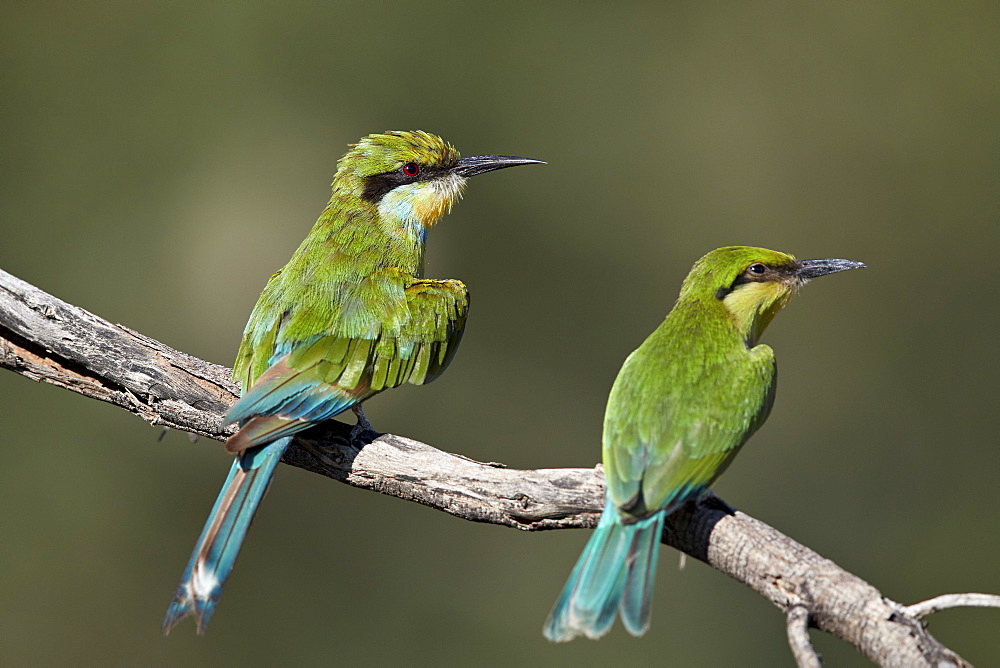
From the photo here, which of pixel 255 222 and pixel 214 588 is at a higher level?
pixel 255 222

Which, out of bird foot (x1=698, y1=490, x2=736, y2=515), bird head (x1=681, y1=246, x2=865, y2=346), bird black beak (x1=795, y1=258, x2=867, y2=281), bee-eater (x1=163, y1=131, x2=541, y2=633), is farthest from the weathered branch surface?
bird black beak (x1=795, y1=258, x2=867, y2=281)

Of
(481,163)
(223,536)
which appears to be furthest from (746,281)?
Result: (223,536)

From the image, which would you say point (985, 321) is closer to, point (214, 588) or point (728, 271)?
point (728, 271)

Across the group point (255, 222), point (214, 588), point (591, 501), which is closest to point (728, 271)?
point (591, 501)

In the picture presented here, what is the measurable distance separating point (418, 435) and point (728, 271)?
324 centimetres

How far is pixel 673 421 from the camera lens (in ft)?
5.88

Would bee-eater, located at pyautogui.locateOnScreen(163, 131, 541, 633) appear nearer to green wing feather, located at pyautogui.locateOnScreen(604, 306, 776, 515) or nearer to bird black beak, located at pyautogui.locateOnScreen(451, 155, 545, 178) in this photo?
bird black beak, located at pyautogui.locateOnScreen(451, 155, 545, 178)

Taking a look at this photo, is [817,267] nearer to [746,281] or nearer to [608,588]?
[746,281]

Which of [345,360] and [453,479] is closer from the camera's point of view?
[453,479]

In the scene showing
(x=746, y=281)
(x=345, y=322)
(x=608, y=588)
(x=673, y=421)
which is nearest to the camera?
(x=608, y=588)

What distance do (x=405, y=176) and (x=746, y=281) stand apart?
0.96 meters

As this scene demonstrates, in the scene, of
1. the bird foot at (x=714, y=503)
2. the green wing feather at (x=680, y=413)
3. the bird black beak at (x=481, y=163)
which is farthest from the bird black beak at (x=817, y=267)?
the bird black beak at (x=481, y=163)

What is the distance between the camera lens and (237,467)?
2002 mm

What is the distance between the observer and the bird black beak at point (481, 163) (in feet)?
9.08
